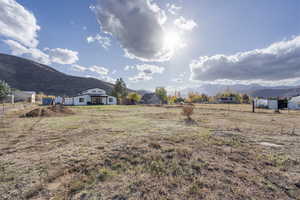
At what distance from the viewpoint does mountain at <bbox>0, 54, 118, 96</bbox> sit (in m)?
77.9

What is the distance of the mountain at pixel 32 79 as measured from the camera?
7794 cm

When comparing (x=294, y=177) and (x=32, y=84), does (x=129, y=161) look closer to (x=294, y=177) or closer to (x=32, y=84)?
(x=294, y=177)

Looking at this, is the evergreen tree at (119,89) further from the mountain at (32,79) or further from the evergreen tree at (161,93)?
the mountain at (32,79)

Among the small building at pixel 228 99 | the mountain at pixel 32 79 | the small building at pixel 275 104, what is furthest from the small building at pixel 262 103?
the mountain at pixel 32 79

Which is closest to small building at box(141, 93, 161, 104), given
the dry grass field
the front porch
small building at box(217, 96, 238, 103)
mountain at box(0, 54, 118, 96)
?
the front porch

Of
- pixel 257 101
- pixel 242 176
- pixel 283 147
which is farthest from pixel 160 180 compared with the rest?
pixel 257 101

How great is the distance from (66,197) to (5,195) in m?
1.01

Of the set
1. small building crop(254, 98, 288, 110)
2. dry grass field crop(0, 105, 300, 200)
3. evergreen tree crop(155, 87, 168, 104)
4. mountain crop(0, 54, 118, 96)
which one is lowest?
dry grass field crop(0, 105, 300, 200)

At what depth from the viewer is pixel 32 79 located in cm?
8825

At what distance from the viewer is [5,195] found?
2014mm

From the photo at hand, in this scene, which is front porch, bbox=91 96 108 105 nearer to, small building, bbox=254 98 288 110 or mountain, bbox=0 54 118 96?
small building, bbox=254 98 288 110

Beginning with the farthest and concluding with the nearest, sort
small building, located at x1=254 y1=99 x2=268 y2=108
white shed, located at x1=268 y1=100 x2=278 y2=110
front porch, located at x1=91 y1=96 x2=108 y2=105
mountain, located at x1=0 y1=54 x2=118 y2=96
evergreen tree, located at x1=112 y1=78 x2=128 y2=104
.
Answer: mountain, located at x1=0 y1=54 x2=118 y2=96 → evergreen tree, located at x1=112 y1=78 x2=128 y2=104 → front porch, located at x1=91 y1=96 x2=108 y2=105 → small building, located at x1=254 y1=99 x2=268 y2=108 → white shed, located at x1=268 y1=100 x2=278 y2=110

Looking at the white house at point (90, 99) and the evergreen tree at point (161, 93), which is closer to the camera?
the white house at point (90, 99)

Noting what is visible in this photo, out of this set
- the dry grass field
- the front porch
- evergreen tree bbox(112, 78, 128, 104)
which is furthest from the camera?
evergreen tree bbox(112, 78, 128, 104)
